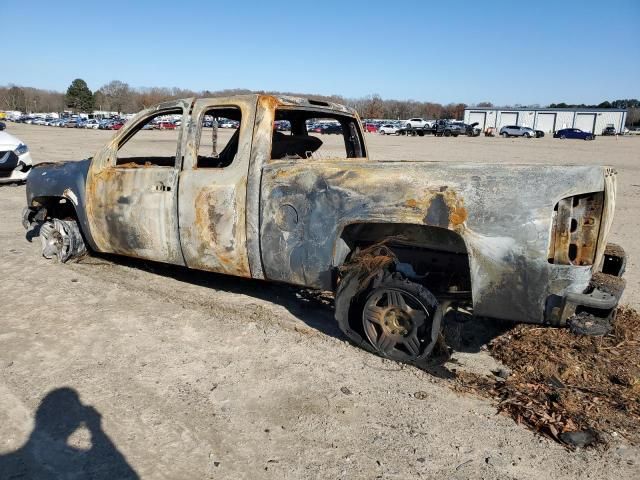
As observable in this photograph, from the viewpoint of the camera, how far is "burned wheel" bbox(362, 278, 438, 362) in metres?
3.61

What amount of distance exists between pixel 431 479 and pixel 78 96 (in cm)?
15220

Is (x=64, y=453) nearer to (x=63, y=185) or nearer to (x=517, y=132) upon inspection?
(x=63, y=185)

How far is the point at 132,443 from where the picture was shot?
2779 millimetres

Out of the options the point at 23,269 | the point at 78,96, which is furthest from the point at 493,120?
the point at 78,96

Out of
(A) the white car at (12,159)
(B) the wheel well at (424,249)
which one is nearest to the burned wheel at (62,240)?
(B) the wheel well at (424,249)

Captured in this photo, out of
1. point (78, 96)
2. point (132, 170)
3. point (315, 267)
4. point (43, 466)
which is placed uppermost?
point (78, 96)

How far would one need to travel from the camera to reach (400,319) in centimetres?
376

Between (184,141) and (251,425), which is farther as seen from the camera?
(184,141)

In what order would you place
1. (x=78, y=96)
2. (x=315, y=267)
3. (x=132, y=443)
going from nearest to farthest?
(x=132, y=443), (x=315, y=267), (x=78, y=96)

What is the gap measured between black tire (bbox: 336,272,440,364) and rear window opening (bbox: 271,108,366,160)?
1382 millimetres

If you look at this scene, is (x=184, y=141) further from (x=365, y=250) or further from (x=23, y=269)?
(x=23, y=269)

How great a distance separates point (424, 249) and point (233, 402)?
1881 mm

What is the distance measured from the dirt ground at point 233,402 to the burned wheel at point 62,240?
0.91m

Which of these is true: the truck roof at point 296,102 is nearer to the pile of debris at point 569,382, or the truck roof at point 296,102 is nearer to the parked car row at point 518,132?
the pile of debris at point 569,382
